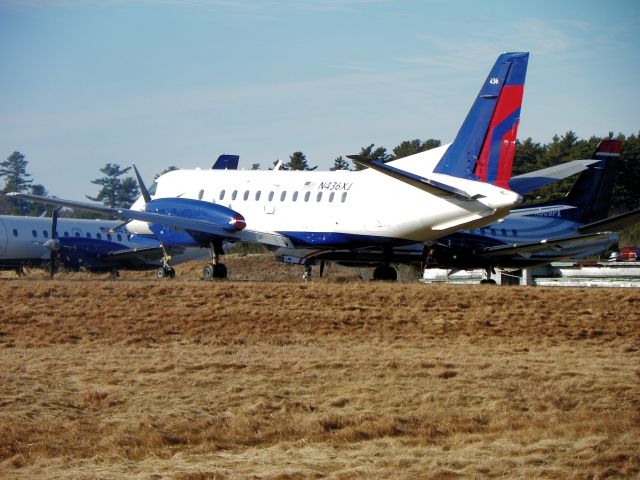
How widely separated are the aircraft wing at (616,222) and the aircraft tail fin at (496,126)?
5.98 meters

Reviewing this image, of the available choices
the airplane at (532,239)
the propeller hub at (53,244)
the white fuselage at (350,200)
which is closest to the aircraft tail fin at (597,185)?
the airplane at (532,239)

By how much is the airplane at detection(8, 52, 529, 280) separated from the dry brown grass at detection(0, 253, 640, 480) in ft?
10.4

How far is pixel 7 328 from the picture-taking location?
22.5 meters

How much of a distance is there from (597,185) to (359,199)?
14309 millimetres

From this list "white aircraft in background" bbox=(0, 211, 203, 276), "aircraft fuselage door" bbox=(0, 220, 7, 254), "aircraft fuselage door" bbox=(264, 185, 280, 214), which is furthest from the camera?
"white aircraft in background" bbox=(0, 211, 203, 276)

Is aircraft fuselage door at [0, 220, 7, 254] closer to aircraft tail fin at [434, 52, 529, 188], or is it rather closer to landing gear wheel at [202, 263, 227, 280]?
landing gear wheel at [202, 263, 227, 280]

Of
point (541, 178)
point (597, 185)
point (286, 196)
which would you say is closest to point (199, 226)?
point (286, 196)

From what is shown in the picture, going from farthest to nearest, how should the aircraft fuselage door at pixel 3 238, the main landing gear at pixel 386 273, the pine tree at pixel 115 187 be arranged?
the pine tree at pixel 115 187 → the aircraft fuselage door at pixel 3 238 → the main landing gear at pixel 386 273

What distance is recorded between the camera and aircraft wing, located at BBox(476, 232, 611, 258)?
37719 mm

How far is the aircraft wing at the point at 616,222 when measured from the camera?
33.8 m

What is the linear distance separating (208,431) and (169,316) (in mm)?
9882

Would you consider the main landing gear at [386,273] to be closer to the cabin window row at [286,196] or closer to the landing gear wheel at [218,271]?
the cabin window row at [286,196]

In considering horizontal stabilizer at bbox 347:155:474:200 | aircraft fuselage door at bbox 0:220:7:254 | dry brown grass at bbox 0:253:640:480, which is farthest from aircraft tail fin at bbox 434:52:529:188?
aircraft fuselage door at bbox 0:220:7:254

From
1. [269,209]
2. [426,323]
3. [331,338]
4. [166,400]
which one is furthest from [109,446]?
[269,209]
